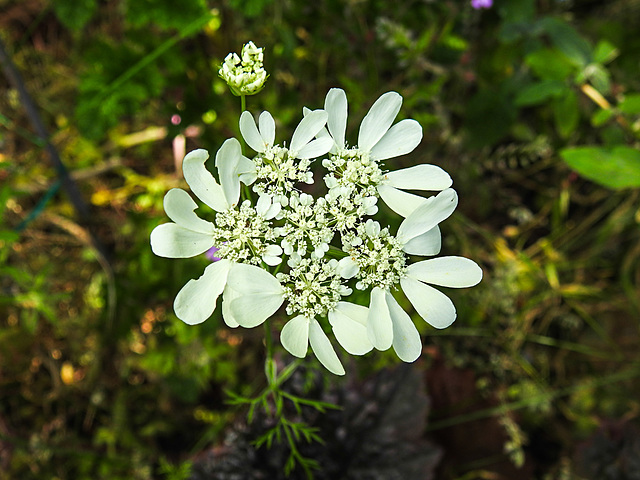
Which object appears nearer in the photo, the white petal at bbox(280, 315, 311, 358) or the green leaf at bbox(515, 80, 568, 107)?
the white petal at bbox(280, 315, 311, 358)

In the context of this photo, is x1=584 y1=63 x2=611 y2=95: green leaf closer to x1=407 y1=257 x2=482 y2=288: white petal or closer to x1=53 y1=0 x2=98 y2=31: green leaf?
x1=407 y1=257 x2=482 y2=288: white petal

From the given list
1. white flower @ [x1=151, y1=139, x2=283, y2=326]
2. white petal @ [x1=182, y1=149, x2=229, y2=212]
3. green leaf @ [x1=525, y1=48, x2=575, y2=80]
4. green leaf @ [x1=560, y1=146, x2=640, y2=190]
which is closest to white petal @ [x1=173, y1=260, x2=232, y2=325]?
white flower @ [x1=151, y1=139, x2=283, y2=326]

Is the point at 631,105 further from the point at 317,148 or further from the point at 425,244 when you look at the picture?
the point at 317,148

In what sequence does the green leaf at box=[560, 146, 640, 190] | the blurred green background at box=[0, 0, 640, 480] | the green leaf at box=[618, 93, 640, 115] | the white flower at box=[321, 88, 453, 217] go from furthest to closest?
the blurred green background at box=[0, 0, 640, 480] < the green leaf at box=[618, 93, 640, 115] < the green leaf at box=[560, 146, 640, 190] < the white flower at box=[321, 88, 453, 217]

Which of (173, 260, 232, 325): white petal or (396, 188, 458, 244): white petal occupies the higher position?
(396, 188, 458, 244): white petal

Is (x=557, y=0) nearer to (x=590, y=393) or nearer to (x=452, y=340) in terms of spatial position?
(x=452, y=340)

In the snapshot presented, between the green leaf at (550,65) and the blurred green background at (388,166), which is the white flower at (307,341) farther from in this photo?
the green leaf at (550,65)

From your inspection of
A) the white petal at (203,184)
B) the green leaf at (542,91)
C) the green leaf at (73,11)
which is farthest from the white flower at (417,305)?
the green leaf at (73,11)

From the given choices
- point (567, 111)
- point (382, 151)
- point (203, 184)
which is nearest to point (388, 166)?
point (382, 151)
